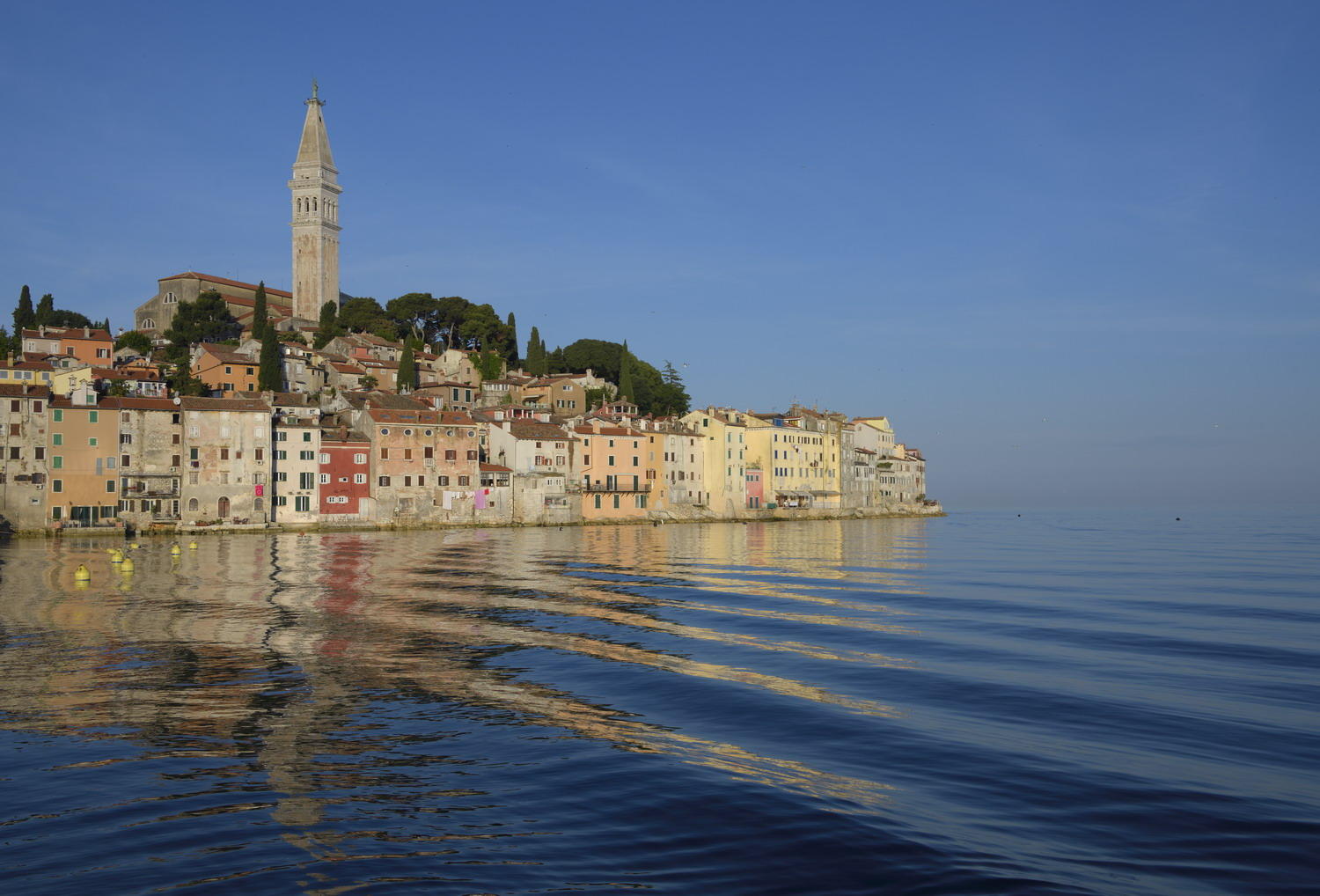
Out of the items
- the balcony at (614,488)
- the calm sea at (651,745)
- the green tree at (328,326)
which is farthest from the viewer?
the green tree at (328,326)

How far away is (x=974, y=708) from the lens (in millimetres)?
14695

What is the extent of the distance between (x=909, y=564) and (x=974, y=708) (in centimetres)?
2924

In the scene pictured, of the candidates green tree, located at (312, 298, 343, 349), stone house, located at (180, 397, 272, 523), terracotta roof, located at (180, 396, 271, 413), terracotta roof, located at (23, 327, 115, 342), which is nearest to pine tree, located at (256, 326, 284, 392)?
terracotta roof, located at (23, 327, 115, 342)

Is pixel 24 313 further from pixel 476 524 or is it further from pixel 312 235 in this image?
pixel 476 524

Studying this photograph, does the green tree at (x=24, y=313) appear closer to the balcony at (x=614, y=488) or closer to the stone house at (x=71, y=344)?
the stone house at (x=71, y=344)

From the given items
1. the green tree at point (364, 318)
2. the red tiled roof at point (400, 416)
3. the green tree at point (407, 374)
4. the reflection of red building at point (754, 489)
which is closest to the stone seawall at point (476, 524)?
the reflection of red building at point (754, 489)

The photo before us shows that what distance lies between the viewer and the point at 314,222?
124 meters

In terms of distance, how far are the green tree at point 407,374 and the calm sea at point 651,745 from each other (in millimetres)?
61834

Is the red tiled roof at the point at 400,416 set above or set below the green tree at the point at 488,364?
below

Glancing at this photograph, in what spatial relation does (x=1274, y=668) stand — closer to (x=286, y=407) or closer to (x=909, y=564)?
(x=909, y=564)

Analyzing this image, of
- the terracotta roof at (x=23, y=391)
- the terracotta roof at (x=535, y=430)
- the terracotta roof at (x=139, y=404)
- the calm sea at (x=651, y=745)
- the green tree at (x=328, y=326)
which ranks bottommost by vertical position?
the calm sea at (x=651, y=745)

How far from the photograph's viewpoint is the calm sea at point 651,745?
8.43 meters

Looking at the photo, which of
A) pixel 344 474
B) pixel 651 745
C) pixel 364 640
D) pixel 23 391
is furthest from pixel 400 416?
pixel 651 745

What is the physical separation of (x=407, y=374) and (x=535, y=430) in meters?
18.0
